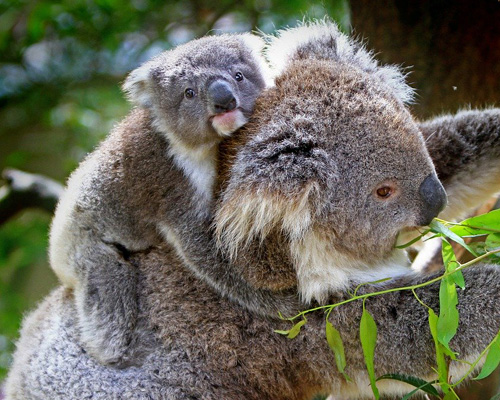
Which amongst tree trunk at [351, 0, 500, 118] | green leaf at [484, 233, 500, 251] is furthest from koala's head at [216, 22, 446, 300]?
tree trunk at [351, 0, 500, 118]

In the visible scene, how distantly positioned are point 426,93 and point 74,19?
351 cm

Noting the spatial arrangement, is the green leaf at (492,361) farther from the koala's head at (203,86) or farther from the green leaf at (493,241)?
the koala's head at (203,86)

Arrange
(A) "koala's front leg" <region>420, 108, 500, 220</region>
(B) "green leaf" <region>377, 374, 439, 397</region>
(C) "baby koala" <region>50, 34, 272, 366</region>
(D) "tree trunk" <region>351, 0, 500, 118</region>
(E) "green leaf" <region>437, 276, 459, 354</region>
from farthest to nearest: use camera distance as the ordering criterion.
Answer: (D) "tree trunk" <region>351, 0, 500, 118</region> → (A) "koala's front leg" <region>420, 108, 500, 220</region> → (C) "baby koala" <region>50, 34, 272, 366</region> → (B) "green leaf" <region>377, 374, 439, 397</region> → (E) "green leaf" <region>437, 276, 459, 354</region>

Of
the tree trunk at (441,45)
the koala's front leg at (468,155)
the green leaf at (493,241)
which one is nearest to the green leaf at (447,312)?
the green leaf at (493,241)

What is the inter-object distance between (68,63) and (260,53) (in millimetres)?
4363

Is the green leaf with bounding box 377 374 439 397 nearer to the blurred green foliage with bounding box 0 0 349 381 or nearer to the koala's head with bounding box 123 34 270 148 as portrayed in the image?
the koala's head with bounding box 123 34 270 148

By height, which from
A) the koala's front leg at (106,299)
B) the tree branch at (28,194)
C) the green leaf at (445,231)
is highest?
the green leaf at (445,231)

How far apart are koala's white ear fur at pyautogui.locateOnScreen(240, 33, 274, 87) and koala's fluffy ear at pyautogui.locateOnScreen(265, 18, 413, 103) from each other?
0.04 meters

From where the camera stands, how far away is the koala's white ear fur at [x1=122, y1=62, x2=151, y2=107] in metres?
3.70

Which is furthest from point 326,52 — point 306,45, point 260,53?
point 260,53

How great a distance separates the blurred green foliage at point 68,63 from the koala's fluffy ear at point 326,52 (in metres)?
1.96

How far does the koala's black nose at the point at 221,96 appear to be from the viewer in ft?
10.2

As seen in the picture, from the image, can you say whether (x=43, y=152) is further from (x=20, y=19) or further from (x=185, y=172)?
(x=185, y=172)

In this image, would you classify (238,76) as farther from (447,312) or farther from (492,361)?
(492,361)
